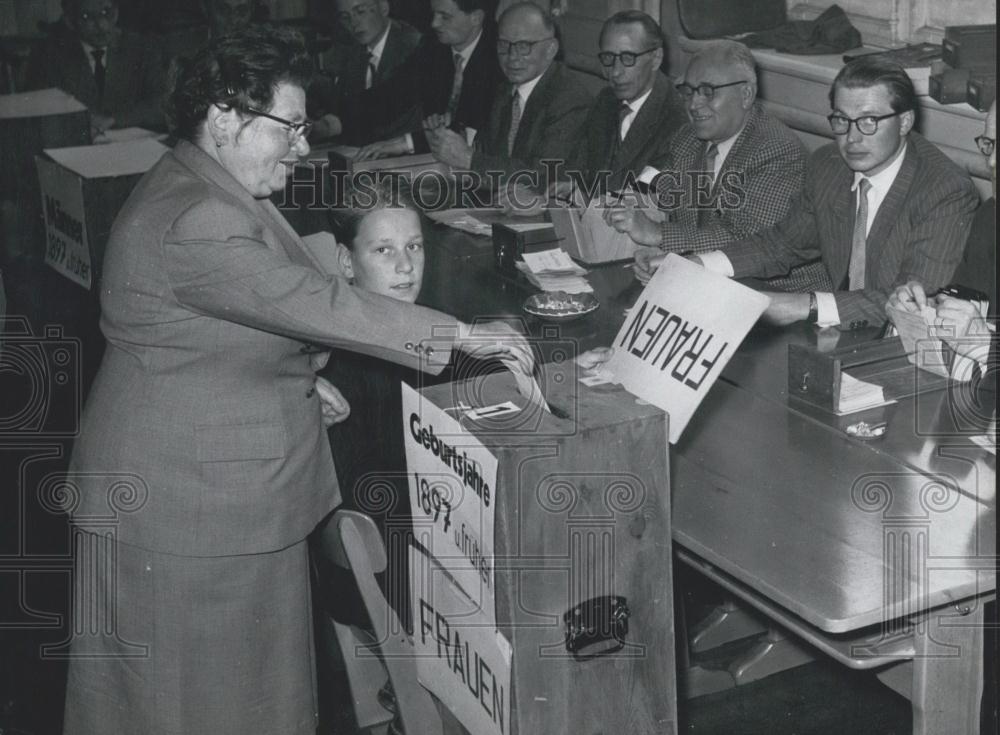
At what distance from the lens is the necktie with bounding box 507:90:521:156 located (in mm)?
5402

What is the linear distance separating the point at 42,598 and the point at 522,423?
251 cm

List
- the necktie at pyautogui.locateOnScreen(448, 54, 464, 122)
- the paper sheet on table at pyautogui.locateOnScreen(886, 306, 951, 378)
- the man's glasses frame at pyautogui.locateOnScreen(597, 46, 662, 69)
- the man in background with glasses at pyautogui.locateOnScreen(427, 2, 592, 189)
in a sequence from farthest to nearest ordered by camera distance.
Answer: the necktie at pyautogui.locateOnScreen(448, 54, 464, 122) → the man in background with glasses at pyautogui.locateOnScreen(427, 2, 592, 189) → the man's glasses frame at pyautogui.locateOnScreen(597, 46, 662, 69) → the paper sheet on table at pyautogui.locateOnScreen(886, 306, 951, 378)

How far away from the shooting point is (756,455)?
2.63 meters

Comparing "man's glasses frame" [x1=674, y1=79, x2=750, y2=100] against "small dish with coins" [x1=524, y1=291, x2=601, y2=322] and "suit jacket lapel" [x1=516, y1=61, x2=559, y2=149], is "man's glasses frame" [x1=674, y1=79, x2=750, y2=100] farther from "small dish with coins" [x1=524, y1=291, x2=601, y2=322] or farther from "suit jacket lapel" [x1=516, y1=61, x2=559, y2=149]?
"suit jacket lapel" [x1=516, y1=61, x2=559, y2=149]

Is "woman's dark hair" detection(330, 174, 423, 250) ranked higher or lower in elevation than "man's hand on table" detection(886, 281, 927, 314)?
higher

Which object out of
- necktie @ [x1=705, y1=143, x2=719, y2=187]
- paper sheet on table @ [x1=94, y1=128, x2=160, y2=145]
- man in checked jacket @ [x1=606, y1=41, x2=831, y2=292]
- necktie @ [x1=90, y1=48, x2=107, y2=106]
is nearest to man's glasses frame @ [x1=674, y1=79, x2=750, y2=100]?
man in checked jacket @ [x1=606, y1=41, x2=831, y2=292]

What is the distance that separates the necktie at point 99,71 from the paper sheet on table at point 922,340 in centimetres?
498

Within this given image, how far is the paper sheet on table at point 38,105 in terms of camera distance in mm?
5680

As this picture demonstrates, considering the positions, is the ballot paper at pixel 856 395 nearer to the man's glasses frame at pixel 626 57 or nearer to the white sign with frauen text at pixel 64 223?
the man's glasses frame at pixel 626 57

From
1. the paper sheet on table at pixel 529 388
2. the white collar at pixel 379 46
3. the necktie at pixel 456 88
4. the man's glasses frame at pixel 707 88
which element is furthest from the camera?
the white collar at pixel 379 46

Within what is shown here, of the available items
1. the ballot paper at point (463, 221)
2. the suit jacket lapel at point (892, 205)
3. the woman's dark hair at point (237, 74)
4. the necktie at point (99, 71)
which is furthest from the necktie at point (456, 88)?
the woman's dark hair at point (237, 74)

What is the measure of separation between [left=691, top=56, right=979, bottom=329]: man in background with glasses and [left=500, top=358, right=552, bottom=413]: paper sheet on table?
1428 mm

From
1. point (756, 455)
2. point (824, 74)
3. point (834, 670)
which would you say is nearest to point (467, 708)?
point (756, 455)

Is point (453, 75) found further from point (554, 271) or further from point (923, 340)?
point (923, 340)
